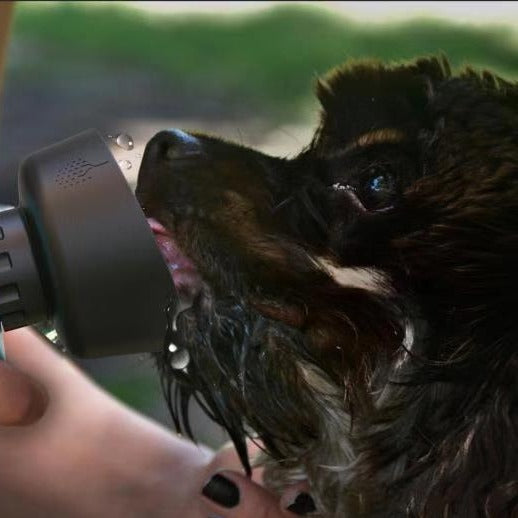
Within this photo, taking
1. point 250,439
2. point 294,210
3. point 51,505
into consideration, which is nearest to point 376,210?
point 294,210

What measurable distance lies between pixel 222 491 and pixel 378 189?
0.19 metres

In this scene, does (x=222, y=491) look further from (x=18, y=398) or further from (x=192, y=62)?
(x=192, y=62)

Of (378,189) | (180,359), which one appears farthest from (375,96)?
(180,359)

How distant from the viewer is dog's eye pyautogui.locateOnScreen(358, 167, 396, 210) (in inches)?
17.2

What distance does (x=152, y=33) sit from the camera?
471 mm

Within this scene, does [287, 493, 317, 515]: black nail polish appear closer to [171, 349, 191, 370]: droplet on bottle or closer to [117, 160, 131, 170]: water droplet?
[171, 349, 191, 370]: droplet on bottle

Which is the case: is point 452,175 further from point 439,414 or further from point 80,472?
point 80,472

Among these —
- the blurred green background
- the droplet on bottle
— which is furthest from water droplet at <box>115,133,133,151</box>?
the droplet on bottle

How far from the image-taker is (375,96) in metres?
0.44

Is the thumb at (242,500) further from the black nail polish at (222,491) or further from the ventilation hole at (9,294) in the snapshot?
the ventilation hole at (9,294)

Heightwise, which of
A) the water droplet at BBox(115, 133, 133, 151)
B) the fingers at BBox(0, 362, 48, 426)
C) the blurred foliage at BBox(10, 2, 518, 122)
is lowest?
the fingers at BBox(0, 362, 48, 426)

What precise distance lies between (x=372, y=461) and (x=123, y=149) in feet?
0.66

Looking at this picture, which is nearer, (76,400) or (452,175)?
(452,175)

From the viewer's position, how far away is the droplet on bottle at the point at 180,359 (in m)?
0.49
